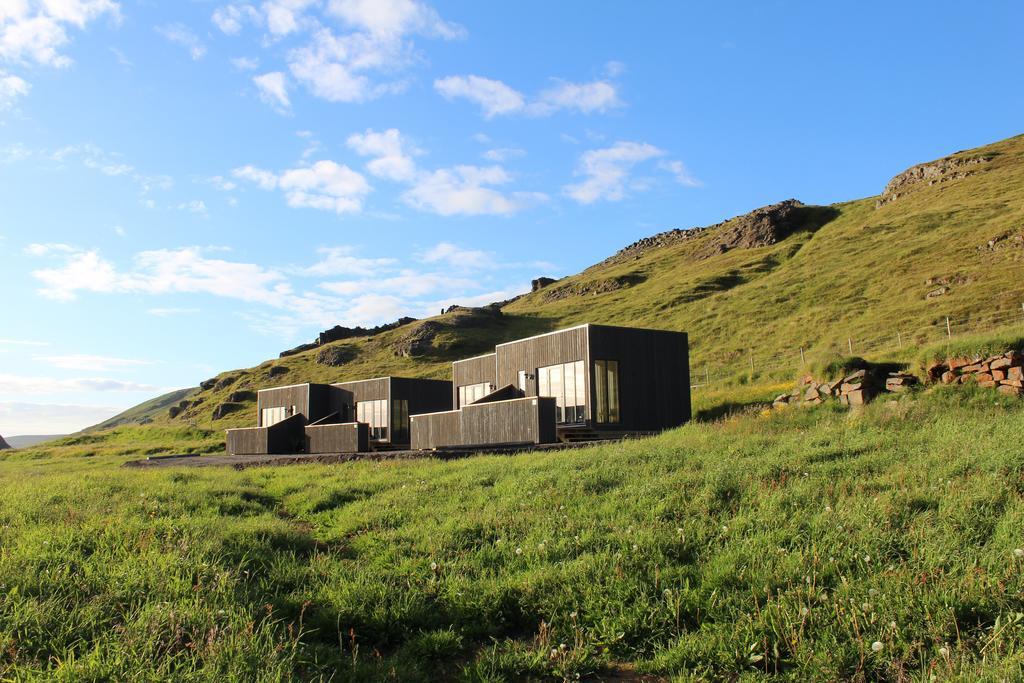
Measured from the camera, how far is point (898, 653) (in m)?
4.41

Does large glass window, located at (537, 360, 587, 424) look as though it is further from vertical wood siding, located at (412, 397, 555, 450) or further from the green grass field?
the green grass field

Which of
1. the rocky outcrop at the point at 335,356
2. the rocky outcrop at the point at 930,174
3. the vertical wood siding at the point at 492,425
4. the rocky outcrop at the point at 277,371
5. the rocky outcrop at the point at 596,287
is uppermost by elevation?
the rocky outcrop at the point at 930,174

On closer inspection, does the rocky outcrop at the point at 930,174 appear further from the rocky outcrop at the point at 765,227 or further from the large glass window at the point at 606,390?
the large glass window at the point at 606,390

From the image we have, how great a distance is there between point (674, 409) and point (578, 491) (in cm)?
1676

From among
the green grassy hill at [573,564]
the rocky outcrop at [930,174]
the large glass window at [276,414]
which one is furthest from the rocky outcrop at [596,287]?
the green grassy hill at [573,564]

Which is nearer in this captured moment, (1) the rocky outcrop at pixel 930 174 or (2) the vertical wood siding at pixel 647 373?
(2) the vertical wood siding at pixel 647 373

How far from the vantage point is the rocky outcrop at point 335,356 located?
75.7 meters

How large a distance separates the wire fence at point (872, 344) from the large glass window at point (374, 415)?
15.9 metres

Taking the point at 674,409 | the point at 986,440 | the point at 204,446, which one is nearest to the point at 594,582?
the point at 986,440

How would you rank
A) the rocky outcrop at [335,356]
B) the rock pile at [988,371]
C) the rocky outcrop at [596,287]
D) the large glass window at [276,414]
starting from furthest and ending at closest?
the rocky outcrop at [596,287] → the rocky outcrop at [335,356] → the large glass window at [276,414] → the rock pile at [988,371]

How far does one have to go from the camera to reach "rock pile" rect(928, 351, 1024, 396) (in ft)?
47.0

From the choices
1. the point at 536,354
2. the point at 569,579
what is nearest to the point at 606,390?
the point at 536,354

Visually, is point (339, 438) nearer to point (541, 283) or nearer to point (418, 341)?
point (418, 341)

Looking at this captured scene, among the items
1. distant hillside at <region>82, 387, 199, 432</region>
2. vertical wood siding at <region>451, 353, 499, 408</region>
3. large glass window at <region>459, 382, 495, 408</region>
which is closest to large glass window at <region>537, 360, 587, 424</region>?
vertical wood siding at <region>451, 353, 499, 408</region>
